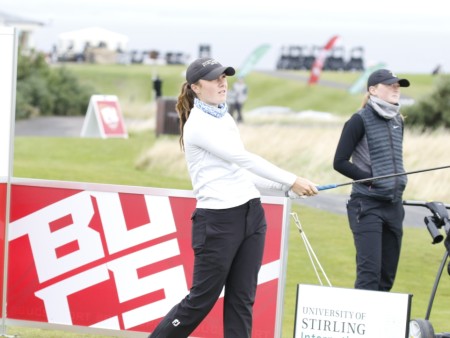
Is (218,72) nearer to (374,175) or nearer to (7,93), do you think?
(374,175)

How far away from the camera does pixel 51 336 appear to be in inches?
314

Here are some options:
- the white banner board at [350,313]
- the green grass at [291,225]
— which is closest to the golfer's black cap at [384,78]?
the white banner board at [350,313]

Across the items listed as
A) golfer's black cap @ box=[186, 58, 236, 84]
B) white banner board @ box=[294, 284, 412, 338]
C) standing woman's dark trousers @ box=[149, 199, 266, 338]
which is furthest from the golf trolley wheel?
golfer's black cap @ box=[186, 58, 236, 84]

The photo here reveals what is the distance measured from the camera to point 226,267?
21.1 feet

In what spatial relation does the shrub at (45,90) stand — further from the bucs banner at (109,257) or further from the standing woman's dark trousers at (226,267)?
the standing woman's dark trousers at (226,267)

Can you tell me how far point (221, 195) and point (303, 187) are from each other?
17.6 inches

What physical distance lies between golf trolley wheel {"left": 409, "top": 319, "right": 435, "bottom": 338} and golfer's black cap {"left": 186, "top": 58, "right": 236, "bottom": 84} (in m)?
1.83

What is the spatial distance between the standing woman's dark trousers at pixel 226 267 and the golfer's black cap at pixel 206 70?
2.36ft

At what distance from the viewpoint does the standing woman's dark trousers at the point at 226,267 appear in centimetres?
635

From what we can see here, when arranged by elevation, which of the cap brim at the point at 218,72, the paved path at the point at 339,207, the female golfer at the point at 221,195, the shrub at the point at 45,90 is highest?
the cap brim at the point at 218,72

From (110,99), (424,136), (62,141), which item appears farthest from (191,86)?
(110,99)

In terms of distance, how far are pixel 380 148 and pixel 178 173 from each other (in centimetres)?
1450

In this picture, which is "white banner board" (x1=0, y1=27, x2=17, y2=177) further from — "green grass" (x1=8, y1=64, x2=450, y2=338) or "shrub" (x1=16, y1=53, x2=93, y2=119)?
"shrub" (x1=16, y1=53, x2=93, y2=119)

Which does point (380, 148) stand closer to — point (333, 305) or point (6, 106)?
point (333, 305)
